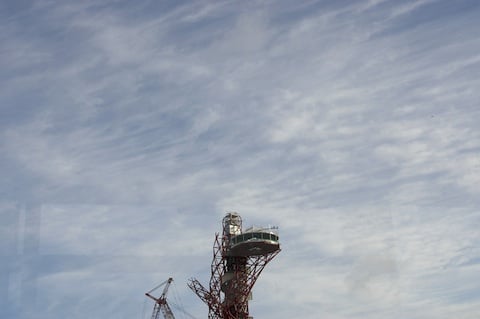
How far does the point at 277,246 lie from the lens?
15800 centimetres

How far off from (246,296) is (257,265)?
369 inches

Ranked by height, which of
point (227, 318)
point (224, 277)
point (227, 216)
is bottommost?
point (227, 318)

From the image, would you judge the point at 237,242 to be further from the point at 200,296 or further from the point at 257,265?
the point at 200,296

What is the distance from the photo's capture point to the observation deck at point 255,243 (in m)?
157

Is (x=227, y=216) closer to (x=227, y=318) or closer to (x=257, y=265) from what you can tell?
(x=257, y=265)

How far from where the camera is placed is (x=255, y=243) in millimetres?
157250

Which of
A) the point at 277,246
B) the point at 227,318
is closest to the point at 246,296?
the point at 227,318

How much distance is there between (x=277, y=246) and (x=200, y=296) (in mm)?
30263

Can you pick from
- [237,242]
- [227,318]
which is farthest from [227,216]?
[227,318]

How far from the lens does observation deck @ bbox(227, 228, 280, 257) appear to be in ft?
514

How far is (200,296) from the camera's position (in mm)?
171000

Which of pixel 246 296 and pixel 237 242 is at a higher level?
pixel 237 242

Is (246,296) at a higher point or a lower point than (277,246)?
lower

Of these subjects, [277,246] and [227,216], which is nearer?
[277,246]
